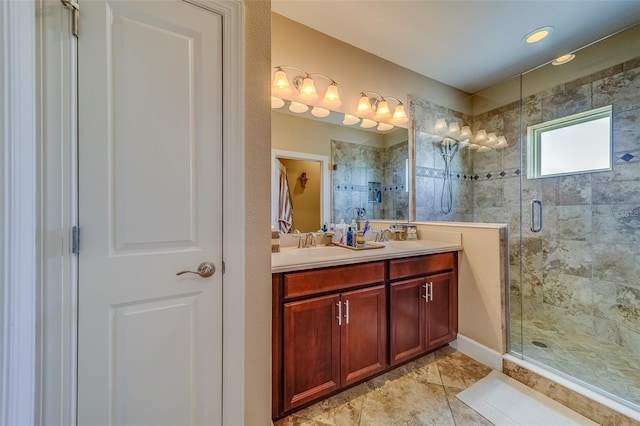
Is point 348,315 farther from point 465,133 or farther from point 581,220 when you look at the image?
point 465,133

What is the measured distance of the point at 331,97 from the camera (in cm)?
204

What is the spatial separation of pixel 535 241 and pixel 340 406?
2.58m

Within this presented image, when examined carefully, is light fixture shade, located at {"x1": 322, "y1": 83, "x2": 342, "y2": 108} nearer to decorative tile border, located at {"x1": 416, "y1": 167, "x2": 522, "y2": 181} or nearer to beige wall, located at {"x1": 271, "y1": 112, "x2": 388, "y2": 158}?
beige wall, located at {"x1": 271, "y1": 112, "x2": 388, "y2": 158}

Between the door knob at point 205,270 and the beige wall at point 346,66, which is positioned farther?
the beige wall at point 346,66

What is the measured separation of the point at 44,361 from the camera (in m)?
0.82

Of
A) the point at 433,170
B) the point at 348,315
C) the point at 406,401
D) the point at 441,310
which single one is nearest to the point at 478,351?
the point at 441,310

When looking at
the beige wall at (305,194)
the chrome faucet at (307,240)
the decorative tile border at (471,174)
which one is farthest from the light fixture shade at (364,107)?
the chrome faucet at (307,240)

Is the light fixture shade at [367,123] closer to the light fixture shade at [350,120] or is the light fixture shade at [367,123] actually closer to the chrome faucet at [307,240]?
the light fixture shade at [350,120]

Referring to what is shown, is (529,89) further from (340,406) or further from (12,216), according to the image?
(12,216)

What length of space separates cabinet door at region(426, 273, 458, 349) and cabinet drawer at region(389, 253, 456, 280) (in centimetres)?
7

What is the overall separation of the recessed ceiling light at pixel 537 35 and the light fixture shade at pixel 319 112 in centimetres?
180

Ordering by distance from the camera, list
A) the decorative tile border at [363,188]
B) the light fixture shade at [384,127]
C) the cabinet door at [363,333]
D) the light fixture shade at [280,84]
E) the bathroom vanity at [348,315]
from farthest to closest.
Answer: the light fixture shade at [384,127] < the decorative tile border at [363,188] < the light fixture shade at [280,84] < the cabinet door at [363,333] < the bathroom vanity at [348,315]

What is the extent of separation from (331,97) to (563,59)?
217 cm

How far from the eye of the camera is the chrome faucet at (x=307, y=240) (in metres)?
1.88
